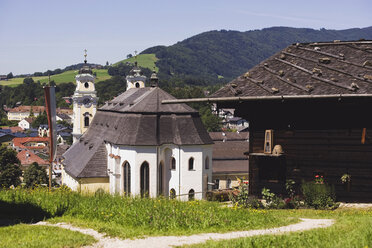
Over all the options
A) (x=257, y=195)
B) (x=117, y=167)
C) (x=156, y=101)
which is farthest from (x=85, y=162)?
(x=257, y=195)

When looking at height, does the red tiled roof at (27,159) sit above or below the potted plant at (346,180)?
below

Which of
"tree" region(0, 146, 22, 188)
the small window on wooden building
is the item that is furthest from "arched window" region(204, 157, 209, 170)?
"tree" region(0, 146, 22, 188)

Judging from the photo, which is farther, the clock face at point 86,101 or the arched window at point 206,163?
the clock face at point 86,101

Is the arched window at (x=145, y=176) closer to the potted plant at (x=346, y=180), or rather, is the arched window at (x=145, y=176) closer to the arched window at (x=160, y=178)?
the arched window at (x=160, y=178)

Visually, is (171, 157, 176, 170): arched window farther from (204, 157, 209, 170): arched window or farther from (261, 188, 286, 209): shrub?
(261, 188, 286, 209): shrub

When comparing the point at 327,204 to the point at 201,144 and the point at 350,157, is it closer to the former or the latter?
the point at 350,157

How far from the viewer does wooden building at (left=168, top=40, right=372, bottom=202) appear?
16.9m

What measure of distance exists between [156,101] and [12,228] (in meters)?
32.6

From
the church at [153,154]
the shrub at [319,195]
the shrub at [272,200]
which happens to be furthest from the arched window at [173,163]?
the shrub at [319,195]

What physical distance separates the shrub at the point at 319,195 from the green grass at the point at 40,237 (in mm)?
8123

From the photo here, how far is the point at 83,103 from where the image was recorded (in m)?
70.6

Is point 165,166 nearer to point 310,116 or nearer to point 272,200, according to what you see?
point 272,200

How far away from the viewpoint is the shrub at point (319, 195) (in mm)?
16984

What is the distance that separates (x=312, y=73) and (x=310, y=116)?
1478mm
